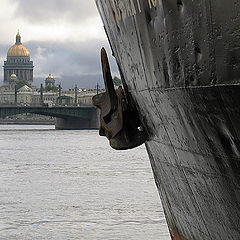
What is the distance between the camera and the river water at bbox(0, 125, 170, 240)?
13398 millimetres

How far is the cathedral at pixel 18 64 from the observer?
190 m

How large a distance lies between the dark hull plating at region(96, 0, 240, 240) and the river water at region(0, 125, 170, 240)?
7192mm

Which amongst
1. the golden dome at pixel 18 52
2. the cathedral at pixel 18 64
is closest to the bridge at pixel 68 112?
the golden dome at pixel 18 52

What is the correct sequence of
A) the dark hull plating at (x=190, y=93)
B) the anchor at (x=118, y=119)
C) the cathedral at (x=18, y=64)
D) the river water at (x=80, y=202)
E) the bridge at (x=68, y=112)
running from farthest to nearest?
the cathedral at (x=18, y=64)
the bridge at (x=68, y=112)
the river water at (x=80, y=202)
the anchor at (x=118, y=119)
the dark hull plating at (x=190, y=93)

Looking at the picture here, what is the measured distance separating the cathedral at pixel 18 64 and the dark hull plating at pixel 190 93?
607ft

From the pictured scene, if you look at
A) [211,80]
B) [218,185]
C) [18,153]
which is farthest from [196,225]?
[18,153]

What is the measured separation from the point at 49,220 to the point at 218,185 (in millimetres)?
11143

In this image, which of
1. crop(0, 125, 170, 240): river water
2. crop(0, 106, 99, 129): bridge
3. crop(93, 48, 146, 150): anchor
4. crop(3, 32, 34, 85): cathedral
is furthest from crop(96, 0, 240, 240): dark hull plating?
crop(3, 32, 34, 85): cathedral

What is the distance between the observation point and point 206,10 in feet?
10.8

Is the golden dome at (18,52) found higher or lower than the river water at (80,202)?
higher

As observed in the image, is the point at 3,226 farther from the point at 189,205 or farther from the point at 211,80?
the point at 211,80

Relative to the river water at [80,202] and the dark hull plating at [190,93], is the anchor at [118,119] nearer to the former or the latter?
the dark hull plating at [190,93]

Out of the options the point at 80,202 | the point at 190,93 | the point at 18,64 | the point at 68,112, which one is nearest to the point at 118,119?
the point at 190,93

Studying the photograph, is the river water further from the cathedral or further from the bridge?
the cathedral
